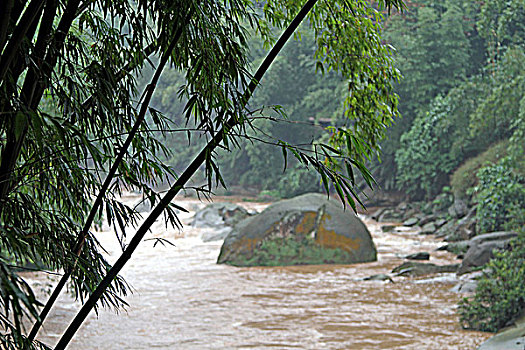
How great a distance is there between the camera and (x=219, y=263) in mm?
9078

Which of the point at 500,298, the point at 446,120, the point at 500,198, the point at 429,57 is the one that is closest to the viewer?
the point at 500,298

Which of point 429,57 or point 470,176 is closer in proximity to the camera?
point 470,176

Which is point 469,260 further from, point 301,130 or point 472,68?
point 301,130

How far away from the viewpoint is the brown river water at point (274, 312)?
16.8 feet

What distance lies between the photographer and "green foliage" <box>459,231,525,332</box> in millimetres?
4949

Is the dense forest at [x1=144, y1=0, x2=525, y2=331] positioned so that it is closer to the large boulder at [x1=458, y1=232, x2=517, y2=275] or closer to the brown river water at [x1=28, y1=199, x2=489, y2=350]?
the large boulder at [x1=458, y1=232, x2=517, y2=275]

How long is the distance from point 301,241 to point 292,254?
0.79 feet

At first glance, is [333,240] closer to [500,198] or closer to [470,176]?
[500,198]

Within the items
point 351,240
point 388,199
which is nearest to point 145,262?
point 351,240

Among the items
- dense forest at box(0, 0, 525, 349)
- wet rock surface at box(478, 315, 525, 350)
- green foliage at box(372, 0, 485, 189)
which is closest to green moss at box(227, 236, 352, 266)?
dense forest at box(0, 0, 525, 349)

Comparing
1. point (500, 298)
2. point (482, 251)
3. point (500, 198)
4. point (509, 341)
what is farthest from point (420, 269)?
point (509, 341)

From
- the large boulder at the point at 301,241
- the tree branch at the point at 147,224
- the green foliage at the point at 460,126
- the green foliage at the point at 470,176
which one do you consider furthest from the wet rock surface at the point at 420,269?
the tree branch at the point at 147,224

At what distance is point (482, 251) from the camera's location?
25.5 feet

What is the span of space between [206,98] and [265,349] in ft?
11.2
